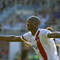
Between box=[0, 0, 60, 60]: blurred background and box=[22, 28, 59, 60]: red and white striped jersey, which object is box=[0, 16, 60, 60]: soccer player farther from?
box=[0, 0, 60, 60]: blurred background

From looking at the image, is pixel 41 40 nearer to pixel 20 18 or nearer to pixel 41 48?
pixel 41 48

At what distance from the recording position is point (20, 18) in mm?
14398

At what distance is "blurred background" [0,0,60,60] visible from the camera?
1248cm

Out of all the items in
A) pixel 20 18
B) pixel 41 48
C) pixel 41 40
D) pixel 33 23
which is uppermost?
pixel 33 23

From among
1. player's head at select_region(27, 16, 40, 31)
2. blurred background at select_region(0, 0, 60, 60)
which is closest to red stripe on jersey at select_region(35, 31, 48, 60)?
player's head at select_region(27, 16, 40, 31)

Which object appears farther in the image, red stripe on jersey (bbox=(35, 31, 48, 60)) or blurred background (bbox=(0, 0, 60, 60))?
blurred background (bbox=(0, 0, 60, 60))

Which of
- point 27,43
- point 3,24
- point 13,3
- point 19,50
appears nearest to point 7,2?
point 13,3

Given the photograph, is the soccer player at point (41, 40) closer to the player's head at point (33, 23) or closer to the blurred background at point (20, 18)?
the player's head at point (33, 23)

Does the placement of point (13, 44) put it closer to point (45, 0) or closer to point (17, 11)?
point (17, 11)

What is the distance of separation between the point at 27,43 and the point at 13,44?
24.6 feet

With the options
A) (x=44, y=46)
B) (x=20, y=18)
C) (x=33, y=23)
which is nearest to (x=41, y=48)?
(x=44, y=46)

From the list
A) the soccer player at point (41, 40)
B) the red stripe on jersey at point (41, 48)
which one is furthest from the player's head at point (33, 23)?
the red stripe on jersey at point (41, 48)

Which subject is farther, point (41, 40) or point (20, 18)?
point (20, 18)

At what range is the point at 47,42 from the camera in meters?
4.06
